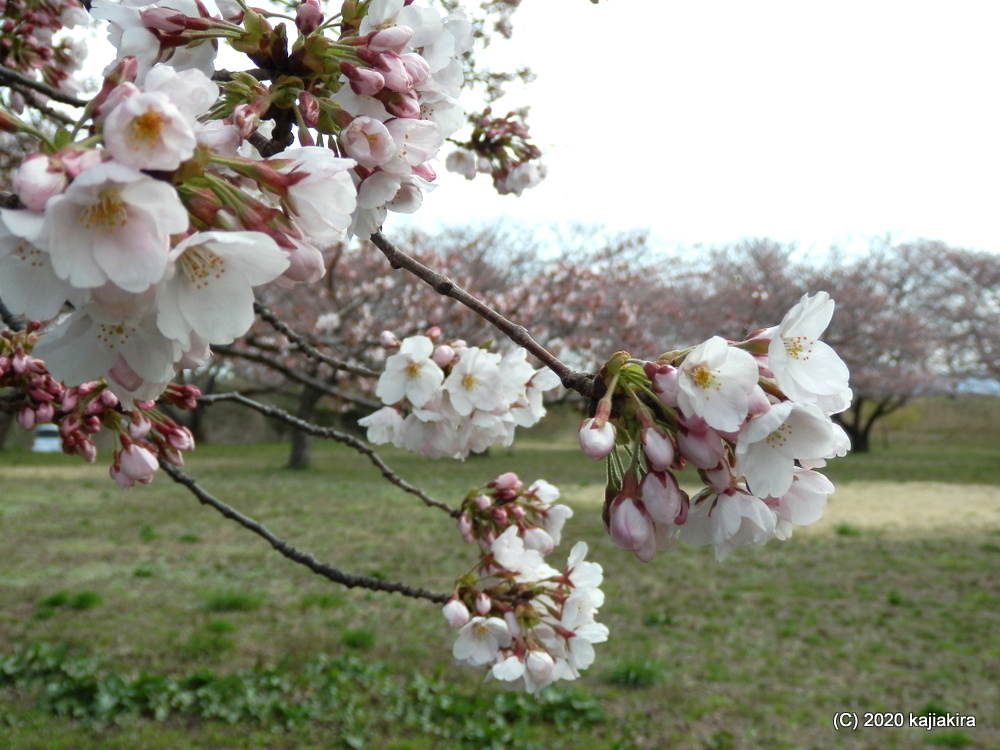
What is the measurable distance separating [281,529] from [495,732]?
4.91 meters

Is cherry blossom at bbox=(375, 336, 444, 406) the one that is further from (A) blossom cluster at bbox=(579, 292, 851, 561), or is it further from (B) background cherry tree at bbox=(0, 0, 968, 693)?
(A) blossom cluster at bbox=(579, 292, 851, 561)

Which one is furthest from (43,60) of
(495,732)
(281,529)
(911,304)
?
(911,304)

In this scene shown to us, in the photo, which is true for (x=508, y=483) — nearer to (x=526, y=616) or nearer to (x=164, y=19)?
(x=526, y=616)

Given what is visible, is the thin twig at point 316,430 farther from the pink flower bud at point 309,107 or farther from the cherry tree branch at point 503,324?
the pink flower bud at point 309,107

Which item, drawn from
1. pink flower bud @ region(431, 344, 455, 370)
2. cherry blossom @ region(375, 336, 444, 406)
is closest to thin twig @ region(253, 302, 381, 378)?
cherry blossom @ region(375, 336, 444, 406)

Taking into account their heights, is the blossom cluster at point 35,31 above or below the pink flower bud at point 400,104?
above

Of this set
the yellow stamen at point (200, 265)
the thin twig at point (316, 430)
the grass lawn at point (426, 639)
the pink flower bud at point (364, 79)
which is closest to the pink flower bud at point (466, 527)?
the thin twig at point (316, 430)

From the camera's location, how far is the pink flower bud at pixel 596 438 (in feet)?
2.31

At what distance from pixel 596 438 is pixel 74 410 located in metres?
1.32

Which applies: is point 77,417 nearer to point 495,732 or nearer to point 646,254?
point 495,732

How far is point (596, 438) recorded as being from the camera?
71 cm

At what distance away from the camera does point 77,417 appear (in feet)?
5.20

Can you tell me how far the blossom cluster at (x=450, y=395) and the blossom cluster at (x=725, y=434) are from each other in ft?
2.95

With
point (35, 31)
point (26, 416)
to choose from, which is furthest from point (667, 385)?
point (35, 31)
